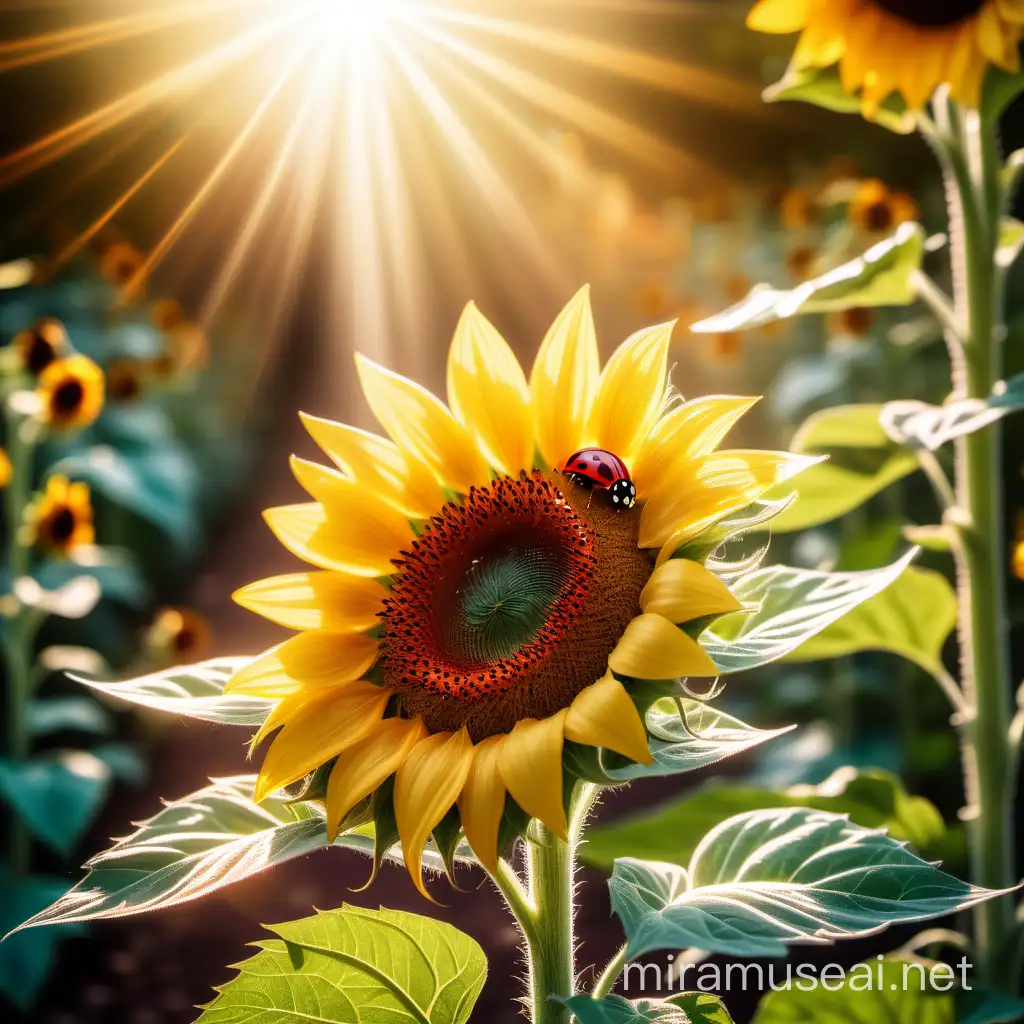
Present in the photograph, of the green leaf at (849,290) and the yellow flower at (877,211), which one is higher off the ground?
the yellow flower at (877,211)

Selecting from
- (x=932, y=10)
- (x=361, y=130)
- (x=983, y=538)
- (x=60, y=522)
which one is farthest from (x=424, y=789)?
(x=361, y=130)

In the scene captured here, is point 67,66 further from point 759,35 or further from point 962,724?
point 962,724

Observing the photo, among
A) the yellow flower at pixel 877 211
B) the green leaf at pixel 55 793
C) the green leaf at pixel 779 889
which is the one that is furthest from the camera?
the green leaf at pixel 55 793

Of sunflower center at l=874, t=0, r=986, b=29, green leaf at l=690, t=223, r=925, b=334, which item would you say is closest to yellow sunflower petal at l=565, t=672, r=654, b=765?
green leaf at l=690, t=223, r=925, b=334

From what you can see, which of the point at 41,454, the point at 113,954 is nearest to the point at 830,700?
the point at 113,954

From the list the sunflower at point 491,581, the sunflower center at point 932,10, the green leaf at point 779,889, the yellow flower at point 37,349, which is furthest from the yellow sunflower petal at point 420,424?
the yellow flower at point 37,349

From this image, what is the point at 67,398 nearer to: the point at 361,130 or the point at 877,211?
the point at 877,211

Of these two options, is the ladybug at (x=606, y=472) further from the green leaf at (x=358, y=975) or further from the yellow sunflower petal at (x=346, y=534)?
the green leaf at (x=358, y=975)

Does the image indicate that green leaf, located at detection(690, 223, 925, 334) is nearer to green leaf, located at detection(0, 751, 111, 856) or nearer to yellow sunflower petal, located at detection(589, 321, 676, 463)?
yellow sunflower petal, located at detection(589, 321, 676, 463)
